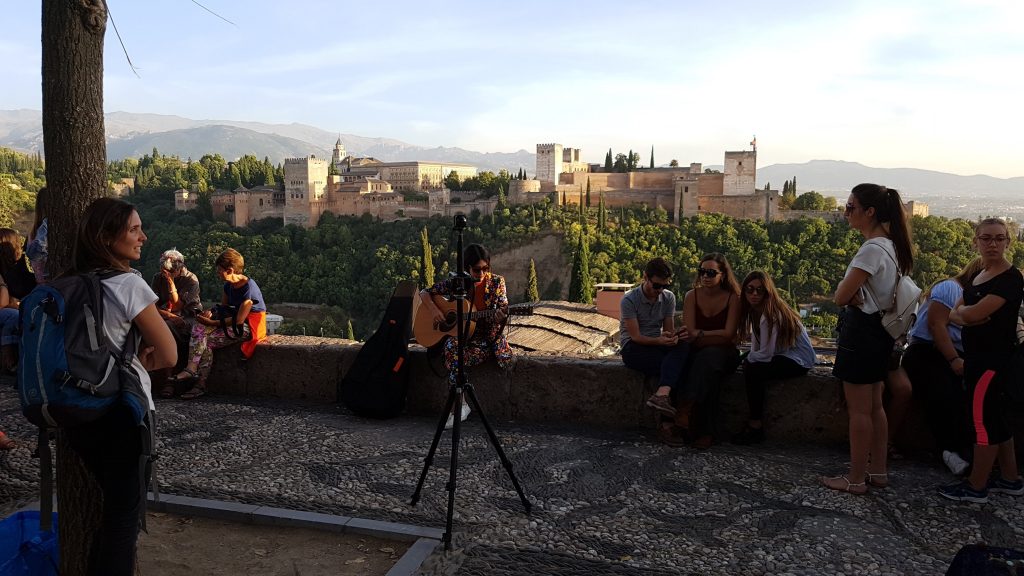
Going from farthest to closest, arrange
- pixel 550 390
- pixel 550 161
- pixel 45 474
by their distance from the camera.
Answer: pixel 550 161
pixel 550 390
pixel 45 474

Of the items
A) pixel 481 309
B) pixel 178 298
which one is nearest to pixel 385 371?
pixel 481 309

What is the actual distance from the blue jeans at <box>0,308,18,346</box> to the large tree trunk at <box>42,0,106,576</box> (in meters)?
2.94

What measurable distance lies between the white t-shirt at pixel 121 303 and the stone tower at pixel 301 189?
65.2 meters

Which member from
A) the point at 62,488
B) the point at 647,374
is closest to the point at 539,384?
the point at 647,374

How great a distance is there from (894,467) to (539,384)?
2027 mm

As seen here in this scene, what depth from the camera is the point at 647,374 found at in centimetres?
439

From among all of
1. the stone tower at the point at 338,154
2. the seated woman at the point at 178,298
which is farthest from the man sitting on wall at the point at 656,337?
the stone tower at the point at 338,154

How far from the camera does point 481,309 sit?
4.28 m

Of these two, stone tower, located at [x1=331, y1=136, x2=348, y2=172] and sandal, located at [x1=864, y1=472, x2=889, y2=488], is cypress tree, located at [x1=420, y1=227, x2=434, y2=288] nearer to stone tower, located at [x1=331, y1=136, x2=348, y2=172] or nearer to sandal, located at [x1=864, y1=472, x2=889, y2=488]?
sandal, located at [x1=864, y1=472, x2=889, y2=488]

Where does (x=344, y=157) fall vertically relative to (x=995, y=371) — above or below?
above

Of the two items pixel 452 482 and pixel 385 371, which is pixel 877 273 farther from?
pixel 385 371

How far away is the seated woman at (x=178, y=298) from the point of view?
5410 millimetres

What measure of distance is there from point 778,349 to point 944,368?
32.2 inches

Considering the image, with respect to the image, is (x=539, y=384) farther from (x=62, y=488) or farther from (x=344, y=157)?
(x=344, y=157)
